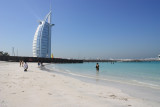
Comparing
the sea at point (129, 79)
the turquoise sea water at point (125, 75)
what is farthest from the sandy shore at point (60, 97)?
the turquoise sea water at point (125, 75)

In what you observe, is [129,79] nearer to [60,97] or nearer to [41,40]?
[60,97]

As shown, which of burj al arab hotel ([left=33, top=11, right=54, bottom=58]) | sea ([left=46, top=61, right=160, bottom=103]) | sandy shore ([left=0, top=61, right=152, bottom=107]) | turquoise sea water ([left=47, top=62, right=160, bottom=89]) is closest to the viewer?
sandy shore ([left=0, top=61, right=152, bottom=107])

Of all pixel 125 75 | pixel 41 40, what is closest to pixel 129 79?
pixel 125 75

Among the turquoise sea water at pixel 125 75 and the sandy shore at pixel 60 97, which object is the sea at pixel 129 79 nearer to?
the turquoise sea water at pixel 125 75

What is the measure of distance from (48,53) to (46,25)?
3304 cm

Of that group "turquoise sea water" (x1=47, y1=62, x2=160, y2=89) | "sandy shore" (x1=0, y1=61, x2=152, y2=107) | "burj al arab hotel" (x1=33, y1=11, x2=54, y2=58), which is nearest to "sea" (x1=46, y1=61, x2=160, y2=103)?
"turquoise sea water" (x1=47, y1=62, x2=160, y2=89)

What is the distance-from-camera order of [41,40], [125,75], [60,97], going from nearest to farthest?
[60,97], [125,75], [41,40]

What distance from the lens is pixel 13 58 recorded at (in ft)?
210

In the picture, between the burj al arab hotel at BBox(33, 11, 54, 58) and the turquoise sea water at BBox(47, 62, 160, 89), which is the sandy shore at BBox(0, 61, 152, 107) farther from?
the burj al arab hotel at BBox(33, 11, 54, 58)

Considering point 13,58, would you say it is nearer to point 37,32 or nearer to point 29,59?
point 29,59

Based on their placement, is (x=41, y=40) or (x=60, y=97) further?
(x=41, y=40)

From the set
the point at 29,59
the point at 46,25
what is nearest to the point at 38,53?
the point at 46,25

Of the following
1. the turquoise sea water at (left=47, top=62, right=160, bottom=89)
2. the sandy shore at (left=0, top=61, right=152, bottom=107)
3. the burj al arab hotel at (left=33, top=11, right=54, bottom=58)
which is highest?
the burj al arab hotel at (left=33, top=11, right=54, bottom=58)

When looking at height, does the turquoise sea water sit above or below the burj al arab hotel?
below
